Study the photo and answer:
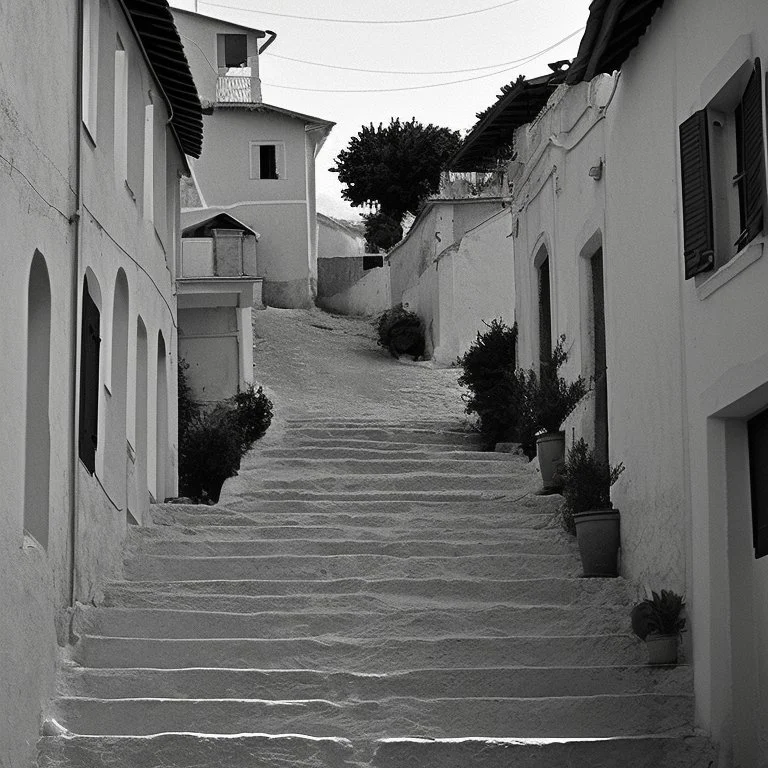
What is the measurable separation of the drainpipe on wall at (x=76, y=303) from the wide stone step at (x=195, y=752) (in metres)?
1.63

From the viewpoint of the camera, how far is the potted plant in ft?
34.8

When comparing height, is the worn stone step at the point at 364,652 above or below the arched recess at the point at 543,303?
below

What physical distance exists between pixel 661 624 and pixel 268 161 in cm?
2703

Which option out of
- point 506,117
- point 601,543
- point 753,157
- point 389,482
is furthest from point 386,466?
point 753,157

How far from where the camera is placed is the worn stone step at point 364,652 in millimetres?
10945

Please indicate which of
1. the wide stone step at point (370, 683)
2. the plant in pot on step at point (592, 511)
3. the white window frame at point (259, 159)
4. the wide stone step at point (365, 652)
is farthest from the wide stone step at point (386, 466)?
the white window frame at point (259, 159)

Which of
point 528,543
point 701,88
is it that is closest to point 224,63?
point 528,543

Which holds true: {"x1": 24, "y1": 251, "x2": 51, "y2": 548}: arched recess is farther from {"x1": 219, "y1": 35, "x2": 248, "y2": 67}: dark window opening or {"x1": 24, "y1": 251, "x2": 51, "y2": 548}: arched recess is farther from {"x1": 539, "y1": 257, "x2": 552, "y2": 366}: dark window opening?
{"x1": 219, "y1": 35, "x2": 248, "y2": 67}: dark window opening

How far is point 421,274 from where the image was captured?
101 feet

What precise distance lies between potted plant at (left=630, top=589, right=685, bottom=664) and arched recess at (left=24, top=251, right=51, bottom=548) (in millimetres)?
4266

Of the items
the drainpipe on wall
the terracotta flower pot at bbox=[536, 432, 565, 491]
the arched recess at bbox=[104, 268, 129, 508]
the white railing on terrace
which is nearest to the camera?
the drainpipe on wall

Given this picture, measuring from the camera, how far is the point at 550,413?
612 inches

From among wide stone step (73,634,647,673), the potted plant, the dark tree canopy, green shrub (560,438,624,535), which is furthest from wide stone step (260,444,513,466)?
the dark tree canopy

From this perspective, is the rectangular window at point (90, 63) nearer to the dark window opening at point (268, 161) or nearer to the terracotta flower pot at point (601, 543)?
the terracotta flower pot at point (601, 543)
